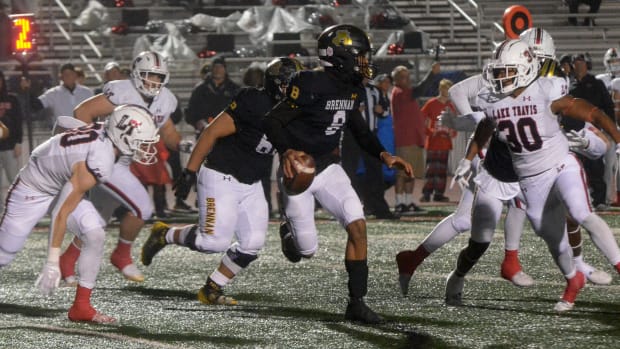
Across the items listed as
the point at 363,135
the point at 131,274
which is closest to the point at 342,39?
the point at 363,135

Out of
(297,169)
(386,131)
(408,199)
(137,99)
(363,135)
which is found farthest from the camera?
(386,131)

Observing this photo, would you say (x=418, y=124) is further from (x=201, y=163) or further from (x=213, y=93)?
(x=201, y=163)

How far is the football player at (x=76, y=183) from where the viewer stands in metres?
6.47

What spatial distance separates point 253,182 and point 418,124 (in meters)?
6.70

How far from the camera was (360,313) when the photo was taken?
6363 millimetres

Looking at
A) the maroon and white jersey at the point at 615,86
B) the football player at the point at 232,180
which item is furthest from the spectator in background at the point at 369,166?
the football player at the point at 232,180

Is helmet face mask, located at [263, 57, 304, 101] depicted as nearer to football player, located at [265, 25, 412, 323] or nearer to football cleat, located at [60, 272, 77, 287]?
football player, located at [265, 25, 412, 323]

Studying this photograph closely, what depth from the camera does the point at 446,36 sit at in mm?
19734

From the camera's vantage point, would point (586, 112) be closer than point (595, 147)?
Yes

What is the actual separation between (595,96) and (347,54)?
21.5 ft

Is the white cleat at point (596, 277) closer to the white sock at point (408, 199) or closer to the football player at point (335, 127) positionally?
the football player at point (335, 127)

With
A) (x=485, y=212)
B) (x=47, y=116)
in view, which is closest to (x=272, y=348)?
(x=485, y=212)

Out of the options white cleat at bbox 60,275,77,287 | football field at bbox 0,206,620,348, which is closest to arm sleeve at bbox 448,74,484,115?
football field at bbox 0,206,620,348

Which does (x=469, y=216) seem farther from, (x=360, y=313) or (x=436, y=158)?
(x=436, y=158)
